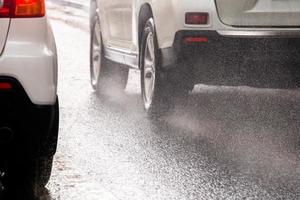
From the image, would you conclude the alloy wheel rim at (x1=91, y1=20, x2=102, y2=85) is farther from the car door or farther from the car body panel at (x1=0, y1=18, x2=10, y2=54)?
the car body panel at (x1=0, y1=18, x2=10, y2=54)

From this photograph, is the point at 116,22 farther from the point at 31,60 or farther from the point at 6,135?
the point at 6,135

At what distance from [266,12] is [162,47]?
3.02ft

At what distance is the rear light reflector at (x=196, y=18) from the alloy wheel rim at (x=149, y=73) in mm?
790

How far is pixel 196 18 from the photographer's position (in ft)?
20.1

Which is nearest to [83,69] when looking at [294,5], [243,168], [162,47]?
[162,47]

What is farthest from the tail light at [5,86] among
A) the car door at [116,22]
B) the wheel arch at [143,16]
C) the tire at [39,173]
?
the car door at [116,22]

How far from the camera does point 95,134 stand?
643 centimetres

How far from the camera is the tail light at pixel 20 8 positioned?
4.20 m

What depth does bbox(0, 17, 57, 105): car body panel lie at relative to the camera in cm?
418

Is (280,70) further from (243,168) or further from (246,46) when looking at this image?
(243,168)

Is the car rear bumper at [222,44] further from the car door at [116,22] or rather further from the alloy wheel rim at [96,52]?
the alloy wheel rim at [96,52]

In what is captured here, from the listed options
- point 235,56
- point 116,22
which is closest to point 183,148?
point 235,56

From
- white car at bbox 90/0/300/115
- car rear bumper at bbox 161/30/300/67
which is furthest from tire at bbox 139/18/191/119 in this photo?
car rear bumper at bbox 161/30/300/67

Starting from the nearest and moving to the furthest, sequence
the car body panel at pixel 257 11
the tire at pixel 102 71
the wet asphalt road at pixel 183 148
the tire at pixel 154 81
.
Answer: the wet asphalt road at pixel 183 148 → the car body panel at pixel 257 11 → the tire at pixel 154 81 → the tire at pixel 102 71
